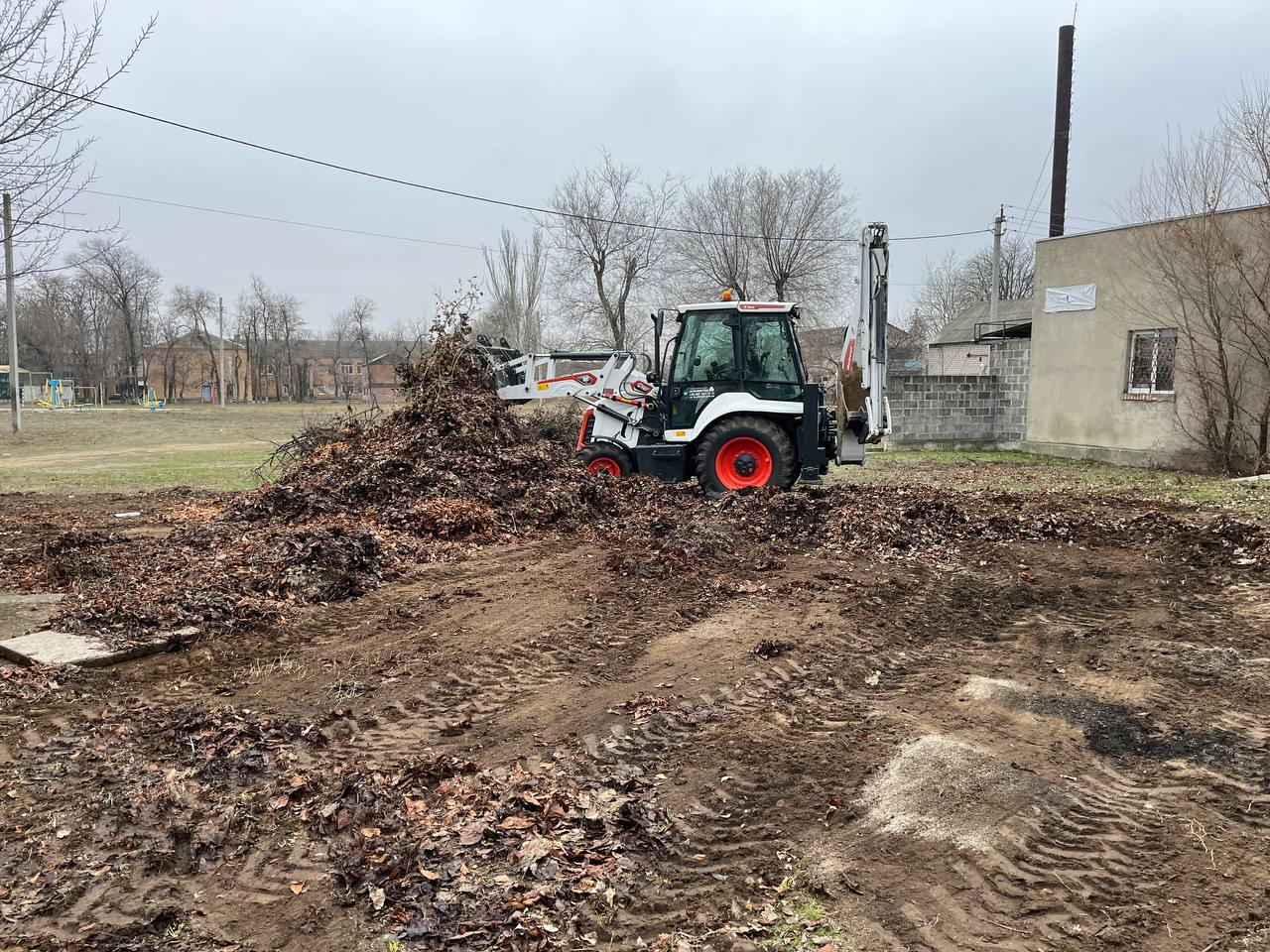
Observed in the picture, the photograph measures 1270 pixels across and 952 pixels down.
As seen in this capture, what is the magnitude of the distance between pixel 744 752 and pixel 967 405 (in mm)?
18323

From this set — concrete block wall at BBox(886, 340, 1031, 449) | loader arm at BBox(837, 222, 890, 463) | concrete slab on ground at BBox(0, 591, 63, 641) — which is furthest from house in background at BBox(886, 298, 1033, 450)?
concrete slab on ground at BBox(0, 591, 63, 641)

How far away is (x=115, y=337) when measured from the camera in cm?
6925

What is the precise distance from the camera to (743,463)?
36.9 feet

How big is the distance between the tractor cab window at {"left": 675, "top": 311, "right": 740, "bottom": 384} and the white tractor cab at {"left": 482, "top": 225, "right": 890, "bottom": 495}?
0.01 metres

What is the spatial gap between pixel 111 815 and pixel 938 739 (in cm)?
379

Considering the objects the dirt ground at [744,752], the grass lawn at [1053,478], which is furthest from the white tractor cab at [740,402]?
the dirt ground at [744,752]

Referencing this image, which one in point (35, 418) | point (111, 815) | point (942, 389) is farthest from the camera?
point (35, 418)

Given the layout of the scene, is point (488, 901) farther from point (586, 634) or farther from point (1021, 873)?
point (586, 634)

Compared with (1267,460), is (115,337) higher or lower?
higher

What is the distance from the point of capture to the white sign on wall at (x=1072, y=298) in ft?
57.1

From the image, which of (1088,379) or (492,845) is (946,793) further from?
(1088,379)

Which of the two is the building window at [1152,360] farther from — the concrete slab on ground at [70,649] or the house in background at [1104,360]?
the concrete slab on ground at [70,649]

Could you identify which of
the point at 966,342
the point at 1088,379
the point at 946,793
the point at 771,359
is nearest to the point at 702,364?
the point at 771,359

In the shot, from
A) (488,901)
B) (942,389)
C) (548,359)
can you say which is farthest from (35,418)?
(488,901)
